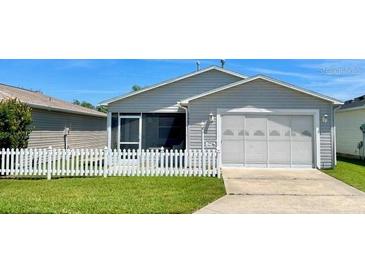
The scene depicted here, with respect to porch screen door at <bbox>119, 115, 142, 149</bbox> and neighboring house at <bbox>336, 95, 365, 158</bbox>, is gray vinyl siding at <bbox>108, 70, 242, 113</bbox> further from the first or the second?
neighboring house at <bbox>336, 95, 365, 158</bbox>

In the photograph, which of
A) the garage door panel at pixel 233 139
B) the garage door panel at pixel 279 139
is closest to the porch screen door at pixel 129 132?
the garage door panel at pixel 233 139

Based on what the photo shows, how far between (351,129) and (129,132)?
497 inches

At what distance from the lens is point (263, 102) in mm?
11930

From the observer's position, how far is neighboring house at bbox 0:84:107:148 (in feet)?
44.7

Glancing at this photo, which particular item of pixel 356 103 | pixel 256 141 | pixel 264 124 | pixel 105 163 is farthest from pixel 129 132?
pixel 356 103

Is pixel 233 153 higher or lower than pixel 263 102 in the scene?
lower

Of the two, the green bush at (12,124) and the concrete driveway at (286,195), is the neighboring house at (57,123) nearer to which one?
the green bush at (12,124)

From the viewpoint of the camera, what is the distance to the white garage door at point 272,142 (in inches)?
468

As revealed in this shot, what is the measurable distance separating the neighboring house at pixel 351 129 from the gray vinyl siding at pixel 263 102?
5.24 meters

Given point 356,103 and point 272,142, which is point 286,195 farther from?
point 356,103

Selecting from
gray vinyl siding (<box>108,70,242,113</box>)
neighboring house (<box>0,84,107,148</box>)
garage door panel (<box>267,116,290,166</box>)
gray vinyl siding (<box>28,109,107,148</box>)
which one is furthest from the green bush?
garage door panel (<box>267,116,290,166</box>)

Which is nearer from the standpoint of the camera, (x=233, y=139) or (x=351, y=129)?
(x=233, y=139)
